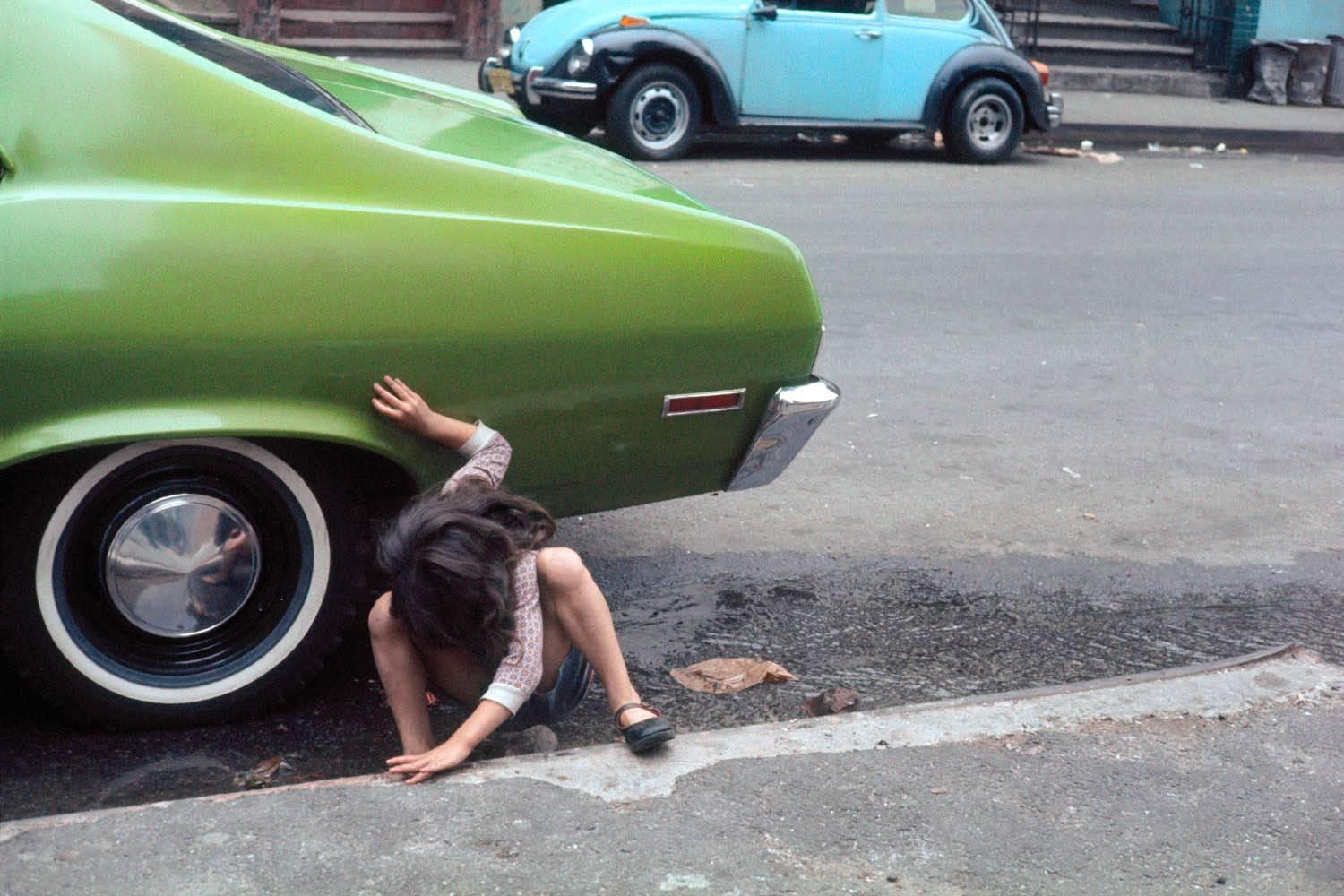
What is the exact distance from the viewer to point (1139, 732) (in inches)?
131

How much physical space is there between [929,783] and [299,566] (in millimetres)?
1324

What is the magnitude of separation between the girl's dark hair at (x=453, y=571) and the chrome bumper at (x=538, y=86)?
9090 millimetres

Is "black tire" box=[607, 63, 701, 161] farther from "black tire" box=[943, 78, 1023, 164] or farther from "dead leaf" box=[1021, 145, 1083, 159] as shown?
"dead leaf" box=[1021, 145, 1083, 159]

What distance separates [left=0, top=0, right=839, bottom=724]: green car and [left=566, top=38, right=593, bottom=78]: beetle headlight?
8360 mm

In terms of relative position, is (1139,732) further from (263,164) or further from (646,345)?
(263,164)

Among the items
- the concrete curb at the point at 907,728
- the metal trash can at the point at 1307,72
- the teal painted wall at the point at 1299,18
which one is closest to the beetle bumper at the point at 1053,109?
the metal trash can at the point at 1307,72

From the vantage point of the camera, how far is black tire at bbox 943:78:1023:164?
43.2 ft

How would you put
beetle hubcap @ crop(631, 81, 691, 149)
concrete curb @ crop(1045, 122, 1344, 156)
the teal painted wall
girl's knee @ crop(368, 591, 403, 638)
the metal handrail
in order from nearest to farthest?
girl's knee @ crop(368, 591, 403, 638) < beetle hubcap @ crop(631, 81, 691, 149) < concrete curb @ crop(1045, 122, 1344, 156) < the metal handrail < the teal painted wall

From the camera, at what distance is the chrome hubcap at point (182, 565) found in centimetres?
314

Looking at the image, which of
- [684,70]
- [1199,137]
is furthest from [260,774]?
[1199,137]

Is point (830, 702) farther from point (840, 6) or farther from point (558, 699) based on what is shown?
point (840, 6)

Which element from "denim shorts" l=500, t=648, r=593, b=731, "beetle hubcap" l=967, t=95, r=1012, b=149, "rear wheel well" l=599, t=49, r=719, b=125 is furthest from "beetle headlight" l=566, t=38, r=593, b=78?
"denim shorts" l=500, t=648, r=593, b=731

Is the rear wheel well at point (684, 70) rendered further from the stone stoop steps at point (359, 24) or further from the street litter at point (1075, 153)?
the stone stoop steps at point (359, 24)

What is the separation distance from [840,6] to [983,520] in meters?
8.28
